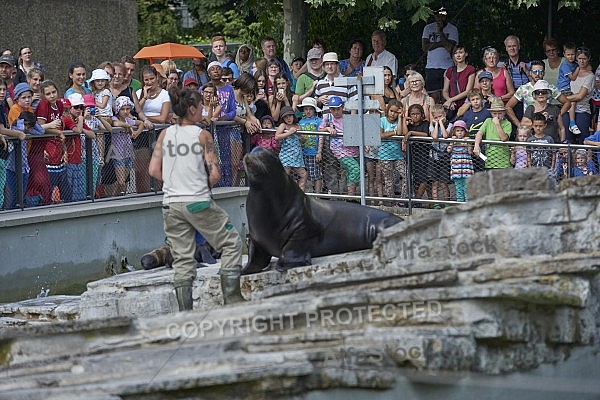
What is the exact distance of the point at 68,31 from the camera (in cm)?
2359

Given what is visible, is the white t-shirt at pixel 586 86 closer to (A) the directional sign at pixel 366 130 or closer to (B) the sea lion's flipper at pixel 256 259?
(A) the directional sign at pixel 366 130

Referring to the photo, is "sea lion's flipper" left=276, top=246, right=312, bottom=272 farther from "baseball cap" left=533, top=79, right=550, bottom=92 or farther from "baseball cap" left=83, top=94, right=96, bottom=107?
"baseball cap" left=533, top=79, right=550, bottom=92

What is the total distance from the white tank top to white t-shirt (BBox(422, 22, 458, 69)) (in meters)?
9.22

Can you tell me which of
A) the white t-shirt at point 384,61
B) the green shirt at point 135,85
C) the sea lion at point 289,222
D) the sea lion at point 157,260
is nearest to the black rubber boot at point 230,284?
the sea lion at point 289,222

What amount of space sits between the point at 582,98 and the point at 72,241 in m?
7.01

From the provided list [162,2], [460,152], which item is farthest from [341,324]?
[162,2]

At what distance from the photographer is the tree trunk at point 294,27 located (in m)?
22.4

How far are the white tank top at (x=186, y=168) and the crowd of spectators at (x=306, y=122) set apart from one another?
15.8 ft

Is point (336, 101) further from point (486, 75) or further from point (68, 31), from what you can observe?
point (68, 31)

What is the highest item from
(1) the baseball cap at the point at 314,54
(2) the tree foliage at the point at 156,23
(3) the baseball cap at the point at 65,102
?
(2) the tree foliage at the point at 156,23

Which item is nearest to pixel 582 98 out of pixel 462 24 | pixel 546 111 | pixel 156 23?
pixel 546 111

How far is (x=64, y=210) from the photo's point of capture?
56.4 feet

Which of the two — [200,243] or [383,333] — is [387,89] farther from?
[383,333]

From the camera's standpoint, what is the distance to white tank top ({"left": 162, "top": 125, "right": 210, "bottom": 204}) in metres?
12.0
